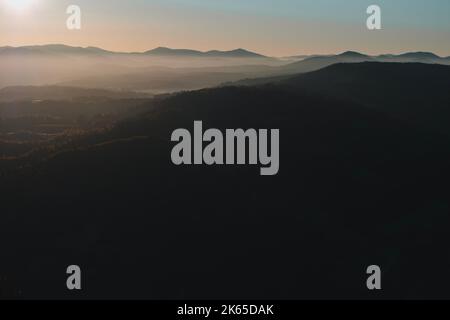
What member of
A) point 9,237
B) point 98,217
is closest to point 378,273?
point 98,217

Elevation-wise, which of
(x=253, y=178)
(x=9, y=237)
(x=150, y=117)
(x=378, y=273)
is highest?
(x=150, y=117)

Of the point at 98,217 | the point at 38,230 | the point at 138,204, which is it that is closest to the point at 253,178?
the point at 138,204

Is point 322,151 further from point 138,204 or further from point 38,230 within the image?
point 38,230

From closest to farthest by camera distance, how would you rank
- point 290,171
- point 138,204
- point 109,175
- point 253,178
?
point 138,204
point 109,175
point 253,178
point 290,171

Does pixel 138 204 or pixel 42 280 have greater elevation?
pixel 138 204

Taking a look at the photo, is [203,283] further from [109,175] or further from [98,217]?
[109,175]

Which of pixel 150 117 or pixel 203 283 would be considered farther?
pixel 150 117
